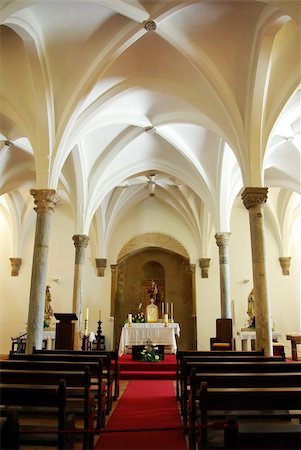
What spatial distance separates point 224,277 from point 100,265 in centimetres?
748

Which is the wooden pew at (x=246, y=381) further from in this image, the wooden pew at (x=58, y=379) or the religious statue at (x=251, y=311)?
the religious statue at (x=251, y=311)

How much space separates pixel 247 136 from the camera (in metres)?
9.94

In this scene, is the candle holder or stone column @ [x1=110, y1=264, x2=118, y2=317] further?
stone column @ [x1=110, y1=264, x2=118, y2=317]

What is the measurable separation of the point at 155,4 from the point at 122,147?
6.15 meters

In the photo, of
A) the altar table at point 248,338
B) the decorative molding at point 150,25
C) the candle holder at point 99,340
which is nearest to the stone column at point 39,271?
the decorative molding at point 150,25

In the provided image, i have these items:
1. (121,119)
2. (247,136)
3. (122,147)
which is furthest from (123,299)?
(247,136)

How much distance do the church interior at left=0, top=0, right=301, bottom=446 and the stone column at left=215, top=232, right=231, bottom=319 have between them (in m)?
0.06

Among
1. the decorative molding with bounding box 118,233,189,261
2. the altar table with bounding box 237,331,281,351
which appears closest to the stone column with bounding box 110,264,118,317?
the decorative molding with bounding box 118,233,189,261

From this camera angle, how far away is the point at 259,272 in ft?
30.4

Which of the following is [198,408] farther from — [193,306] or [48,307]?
[193,306]

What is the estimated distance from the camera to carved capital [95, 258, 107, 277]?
757 inches

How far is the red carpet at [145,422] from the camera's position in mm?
5008

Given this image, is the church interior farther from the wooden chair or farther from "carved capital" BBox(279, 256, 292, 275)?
the wooden chair

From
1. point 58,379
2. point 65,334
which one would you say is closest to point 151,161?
point 65,334
